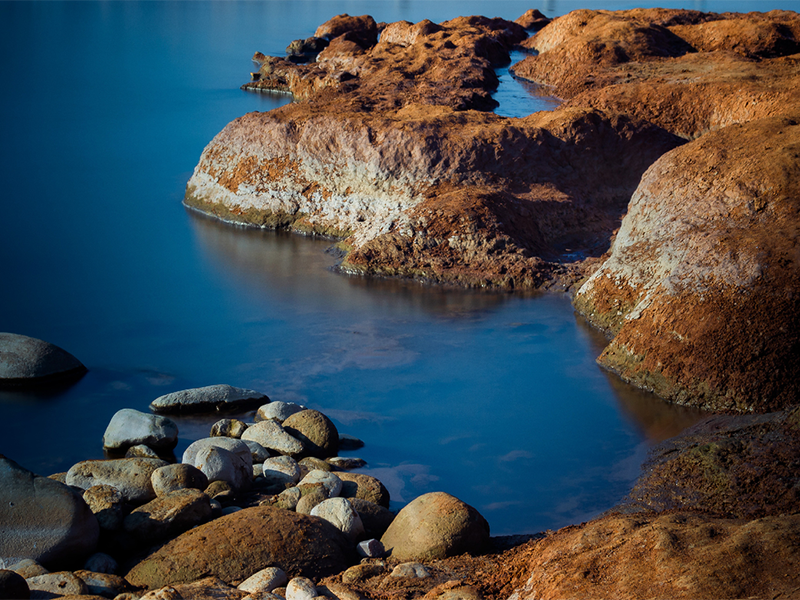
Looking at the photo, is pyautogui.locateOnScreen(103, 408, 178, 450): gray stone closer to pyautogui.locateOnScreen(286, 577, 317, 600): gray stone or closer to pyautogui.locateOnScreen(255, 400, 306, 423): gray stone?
pyautogui.locateOnScreen(255, 400, 306, 423): gray stone

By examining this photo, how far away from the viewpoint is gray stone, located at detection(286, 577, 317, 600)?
14.2 feet

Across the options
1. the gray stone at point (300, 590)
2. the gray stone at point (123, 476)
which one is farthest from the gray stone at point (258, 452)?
the gray stone at point (300, 590)

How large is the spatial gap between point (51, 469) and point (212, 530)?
276 cm

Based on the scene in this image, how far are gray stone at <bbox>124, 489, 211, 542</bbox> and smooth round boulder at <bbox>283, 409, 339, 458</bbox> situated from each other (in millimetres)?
1728

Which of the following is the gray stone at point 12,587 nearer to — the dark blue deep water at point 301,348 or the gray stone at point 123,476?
the gray stone at point 123,476

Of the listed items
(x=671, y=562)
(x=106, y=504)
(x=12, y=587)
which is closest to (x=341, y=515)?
(x=106, y=504)

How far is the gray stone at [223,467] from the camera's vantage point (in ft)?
20.6

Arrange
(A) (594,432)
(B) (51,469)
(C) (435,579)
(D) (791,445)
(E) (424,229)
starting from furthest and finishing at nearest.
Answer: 1. (E) (424,229)
2. (A) (594,432)
3. (B) (51,469)
4. (D) (791,445)
5. (C) (435,579)

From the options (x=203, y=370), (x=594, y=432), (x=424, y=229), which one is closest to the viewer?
A: (x=594, y=432)

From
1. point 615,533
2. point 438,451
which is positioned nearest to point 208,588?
point 615,533

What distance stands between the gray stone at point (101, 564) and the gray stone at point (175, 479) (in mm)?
735

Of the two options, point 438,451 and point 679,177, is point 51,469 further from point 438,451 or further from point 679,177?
point 679,177

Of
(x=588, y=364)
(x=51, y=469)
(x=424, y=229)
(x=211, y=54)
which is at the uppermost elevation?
(x=211, y=54)

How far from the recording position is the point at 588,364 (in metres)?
9.30
